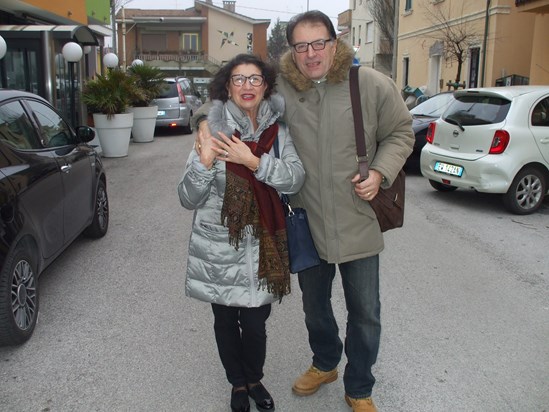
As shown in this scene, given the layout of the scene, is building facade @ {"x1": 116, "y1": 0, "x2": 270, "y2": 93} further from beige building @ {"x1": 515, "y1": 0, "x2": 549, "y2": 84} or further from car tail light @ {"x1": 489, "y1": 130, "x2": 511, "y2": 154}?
car tail light @ {"x1": 489, "y1": 130, "x2": 511, "y2": 154}

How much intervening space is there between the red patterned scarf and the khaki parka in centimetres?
16

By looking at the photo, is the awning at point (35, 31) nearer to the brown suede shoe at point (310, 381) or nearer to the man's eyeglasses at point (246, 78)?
the man's eyeglasses at point (246, 78)

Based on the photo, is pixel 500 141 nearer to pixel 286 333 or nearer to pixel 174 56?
pixel 286 333

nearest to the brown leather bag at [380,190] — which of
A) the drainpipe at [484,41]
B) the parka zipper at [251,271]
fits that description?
the parka zipper at [251,271]

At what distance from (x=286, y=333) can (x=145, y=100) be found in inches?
437

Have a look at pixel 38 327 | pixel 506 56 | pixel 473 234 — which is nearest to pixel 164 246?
pixel 38 327

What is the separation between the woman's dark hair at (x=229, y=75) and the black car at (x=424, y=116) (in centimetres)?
737

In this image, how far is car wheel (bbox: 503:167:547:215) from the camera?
7.31 metres

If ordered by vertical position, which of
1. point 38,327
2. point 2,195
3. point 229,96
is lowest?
point 38,327

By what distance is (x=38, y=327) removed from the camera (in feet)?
13.2

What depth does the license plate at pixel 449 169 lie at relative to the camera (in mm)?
7602

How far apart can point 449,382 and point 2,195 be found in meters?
2.88

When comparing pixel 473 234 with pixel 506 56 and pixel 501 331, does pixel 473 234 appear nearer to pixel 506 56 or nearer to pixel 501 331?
pixel 501 331

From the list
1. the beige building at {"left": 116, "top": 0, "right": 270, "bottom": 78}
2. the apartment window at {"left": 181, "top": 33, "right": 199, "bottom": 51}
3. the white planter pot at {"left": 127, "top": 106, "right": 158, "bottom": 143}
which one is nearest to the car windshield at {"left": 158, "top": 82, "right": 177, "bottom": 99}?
the white planter pot at {"left": 127, "top": 106, "right": 158, "bottom": 143}
